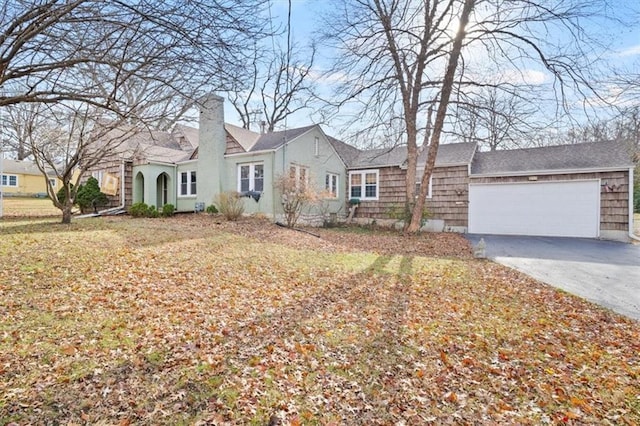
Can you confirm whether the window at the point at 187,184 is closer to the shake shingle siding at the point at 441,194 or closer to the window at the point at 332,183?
the window at the point at 332,183

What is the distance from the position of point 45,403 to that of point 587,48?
14.6 metres

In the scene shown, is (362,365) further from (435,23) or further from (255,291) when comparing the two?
(435,23)

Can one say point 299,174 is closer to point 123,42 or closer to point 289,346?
point 123,42

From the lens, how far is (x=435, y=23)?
1343 cm

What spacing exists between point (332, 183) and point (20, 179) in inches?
1392

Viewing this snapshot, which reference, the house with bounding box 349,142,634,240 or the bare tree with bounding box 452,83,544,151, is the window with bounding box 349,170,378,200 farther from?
the bare tree with bounding box 452,83,544,151

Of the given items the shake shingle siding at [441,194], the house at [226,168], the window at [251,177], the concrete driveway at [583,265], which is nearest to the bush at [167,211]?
the house at [226,168]

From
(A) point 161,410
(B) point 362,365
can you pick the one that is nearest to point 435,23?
(B) point 362,365

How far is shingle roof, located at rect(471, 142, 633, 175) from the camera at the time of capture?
13.4 meters

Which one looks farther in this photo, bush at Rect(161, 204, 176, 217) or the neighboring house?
the neighboring house

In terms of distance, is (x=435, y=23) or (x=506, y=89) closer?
(x=506, y=89)

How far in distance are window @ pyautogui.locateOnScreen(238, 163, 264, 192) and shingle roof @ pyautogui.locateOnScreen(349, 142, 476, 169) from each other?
595 cm

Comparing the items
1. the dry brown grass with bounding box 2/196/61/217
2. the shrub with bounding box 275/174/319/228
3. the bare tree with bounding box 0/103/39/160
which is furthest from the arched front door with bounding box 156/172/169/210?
the shrub with bounding box 275/174/319/228

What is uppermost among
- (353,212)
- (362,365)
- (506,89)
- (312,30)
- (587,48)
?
(312,30)
